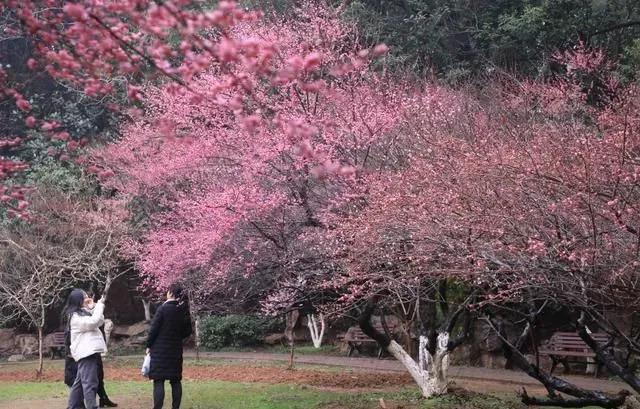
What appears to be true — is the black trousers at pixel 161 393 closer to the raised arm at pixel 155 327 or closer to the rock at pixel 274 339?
the raised arm at pixel 155 327

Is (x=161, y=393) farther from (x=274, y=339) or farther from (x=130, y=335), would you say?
(x=130, y=335)

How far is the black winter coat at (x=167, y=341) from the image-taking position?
281 inches

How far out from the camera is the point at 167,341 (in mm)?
7246

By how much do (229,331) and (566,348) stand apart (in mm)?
10430

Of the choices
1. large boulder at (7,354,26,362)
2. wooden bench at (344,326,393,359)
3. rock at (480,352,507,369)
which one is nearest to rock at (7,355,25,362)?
large boulder at (7,354,26,362)

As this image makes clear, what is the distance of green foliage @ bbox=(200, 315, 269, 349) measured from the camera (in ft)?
66.7

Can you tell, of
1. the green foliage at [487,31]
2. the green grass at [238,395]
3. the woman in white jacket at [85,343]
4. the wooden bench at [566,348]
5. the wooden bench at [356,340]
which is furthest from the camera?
the wooden bench at [356,340]

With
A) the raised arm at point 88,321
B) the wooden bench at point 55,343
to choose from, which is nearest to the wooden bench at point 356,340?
the wooden bench at point 55,343

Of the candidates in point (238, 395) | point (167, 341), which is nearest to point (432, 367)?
point (238, 395)

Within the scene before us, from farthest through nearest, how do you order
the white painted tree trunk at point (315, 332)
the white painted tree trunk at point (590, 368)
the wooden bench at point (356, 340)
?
1. the white painted tree trunk at point (315, 332)
2. the wooden bench at point (356, 340)
3. the white painted tree trunk at point (590, 368)

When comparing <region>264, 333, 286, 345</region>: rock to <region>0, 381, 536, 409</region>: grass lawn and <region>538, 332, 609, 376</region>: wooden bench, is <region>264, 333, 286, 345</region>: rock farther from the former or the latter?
<region>538, 332, 609, 376</region>: wooden bench

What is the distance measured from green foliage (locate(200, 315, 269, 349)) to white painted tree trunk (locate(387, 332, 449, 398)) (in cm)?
1130

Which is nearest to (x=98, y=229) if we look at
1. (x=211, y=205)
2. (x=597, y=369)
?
(x=211, y=205)

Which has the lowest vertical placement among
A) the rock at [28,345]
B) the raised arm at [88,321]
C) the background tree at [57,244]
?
the rock at [28,345]
